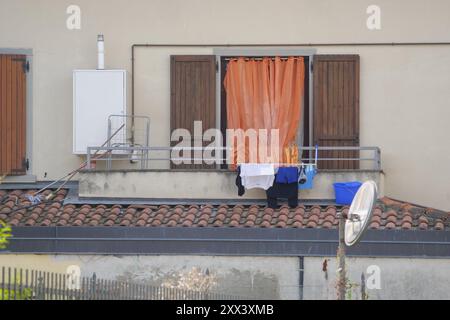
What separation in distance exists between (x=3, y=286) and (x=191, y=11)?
1194cm

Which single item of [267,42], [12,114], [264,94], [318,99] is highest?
[267,42]

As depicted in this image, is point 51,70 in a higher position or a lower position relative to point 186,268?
higher

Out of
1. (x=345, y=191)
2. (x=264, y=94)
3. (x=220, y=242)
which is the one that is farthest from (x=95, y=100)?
(x=345, y=191)

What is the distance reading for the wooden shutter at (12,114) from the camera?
25.9 metres

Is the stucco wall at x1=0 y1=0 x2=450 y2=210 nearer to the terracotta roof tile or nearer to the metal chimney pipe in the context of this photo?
the metal chimney pipe

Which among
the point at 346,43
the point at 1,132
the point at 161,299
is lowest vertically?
the point at 161,299

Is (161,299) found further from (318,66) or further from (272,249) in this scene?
(318,66)

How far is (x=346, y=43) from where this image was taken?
1021 inches

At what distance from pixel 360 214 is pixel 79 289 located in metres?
3.96

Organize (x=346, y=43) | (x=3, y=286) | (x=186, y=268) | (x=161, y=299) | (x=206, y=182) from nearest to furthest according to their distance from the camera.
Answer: (x=3, y=286)
(x=161, y=299)
(x=186, y=268)
(x=206, y=182)
(x=346, y=43)

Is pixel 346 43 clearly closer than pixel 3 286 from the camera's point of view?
No

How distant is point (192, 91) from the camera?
26062 millimetres

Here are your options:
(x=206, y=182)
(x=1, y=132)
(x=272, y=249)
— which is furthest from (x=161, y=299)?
(x=1, y=132)

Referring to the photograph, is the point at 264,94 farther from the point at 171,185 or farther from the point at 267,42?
the point at 171,185
